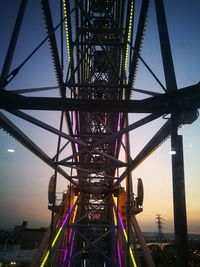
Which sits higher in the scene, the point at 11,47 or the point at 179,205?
the point at 11,47

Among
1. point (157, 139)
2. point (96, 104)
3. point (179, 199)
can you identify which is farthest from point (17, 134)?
point (179, 199)

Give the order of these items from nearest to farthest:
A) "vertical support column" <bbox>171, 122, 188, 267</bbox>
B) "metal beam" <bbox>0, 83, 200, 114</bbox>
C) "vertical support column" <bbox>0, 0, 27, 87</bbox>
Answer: "vertical support column" <bbox>171, 122, 188, 267</bbox>
"metal beam" <bbox>0, 83, 200, 114</bbox>
"vertical support column" <bbox>0, 0, 27, 87</bbox>

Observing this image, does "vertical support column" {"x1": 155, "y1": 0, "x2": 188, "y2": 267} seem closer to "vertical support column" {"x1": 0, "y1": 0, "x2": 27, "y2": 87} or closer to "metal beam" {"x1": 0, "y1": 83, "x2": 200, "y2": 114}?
"metal beam" {"x1": 0, "y1": 83, "x2": 200, "y2": 114}

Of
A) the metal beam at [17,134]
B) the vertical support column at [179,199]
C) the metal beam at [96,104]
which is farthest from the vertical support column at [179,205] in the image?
the metal beam at [17,134]

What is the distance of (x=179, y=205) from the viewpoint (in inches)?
159

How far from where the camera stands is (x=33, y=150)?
612 cm

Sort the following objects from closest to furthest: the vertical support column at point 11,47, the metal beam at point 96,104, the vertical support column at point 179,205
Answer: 1. the vertical support column at point 179,205
2. the metal beam at point 96,104
3. the vertical support column at point 11,47

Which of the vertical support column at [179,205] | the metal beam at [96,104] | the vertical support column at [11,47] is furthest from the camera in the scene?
the vertical support column at [11,47]

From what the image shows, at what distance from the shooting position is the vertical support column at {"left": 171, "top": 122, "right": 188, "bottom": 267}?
393 centimetres

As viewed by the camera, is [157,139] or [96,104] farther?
[157,139]

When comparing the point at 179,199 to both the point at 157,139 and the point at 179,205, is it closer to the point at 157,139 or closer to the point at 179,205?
the point at 179,205

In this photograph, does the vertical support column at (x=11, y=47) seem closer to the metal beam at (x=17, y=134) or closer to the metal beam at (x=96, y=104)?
the metal beam at (x=96, y=104)

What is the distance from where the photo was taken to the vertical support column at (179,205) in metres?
3.93

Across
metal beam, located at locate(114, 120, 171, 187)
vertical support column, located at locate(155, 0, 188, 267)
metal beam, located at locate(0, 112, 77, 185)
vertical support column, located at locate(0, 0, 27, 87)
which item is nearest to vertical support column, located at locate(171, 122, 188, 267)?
vertical support column, located at locate(155, 0, 188, 267)
